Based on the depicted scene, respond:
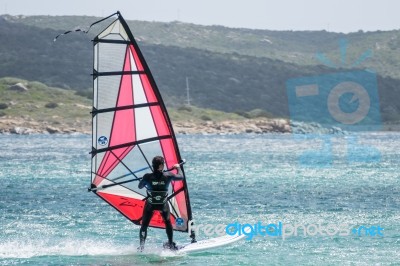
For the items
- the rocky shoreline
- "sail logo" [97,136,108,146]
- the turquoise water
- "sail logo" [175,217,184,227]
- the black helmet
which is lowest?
the rocky shoreline

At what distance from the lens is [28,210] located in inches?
909

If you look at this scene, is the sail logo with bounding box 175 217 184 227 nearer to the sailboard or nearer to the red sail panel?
the sailboard

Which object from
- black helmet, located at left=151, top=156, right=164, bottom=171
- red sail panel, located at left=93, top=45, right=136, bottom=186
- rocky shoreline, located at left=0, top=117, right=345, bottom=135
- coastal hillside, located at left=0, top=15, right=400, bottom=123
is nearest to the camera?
black helmet, located at left=151, top=156, right=164, bottom=171

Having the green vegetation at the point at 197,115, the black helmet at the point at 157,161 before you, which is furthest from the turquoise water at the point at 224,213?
the green vegetation at the point at 197,115

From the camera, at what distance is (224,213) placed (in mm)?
22469

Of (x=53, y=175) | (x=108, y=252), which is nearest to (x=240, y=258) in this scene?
(x=108, y=252)

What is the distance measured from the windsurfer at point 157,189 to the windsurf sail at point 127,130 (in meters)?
0.90

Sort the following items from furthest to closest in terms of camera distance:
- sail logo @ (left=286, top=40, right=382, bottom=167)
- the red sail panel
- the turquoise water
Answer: sail logo @ (left=286, top=40, right=382, bottom=167)
the turquoise water
the red sail panel

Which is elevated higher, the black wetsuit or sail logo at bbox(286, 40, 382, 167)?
the black wetsuit

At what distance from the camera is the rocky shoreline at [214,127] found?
96.9 metres

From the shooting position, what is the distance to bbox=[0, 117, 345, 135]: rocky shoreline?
96875mm

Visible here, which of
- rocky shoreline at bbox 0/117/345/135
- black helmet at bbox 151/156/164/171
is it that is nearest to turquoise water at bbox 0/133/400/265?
black helmet at bbox 151/156/164/171

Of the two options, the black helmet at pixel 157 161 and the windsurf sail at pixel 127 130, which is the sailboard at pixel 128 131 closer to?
the windsurf sail at pixel 127 130

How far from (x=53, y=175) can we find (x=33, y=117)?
212ft
